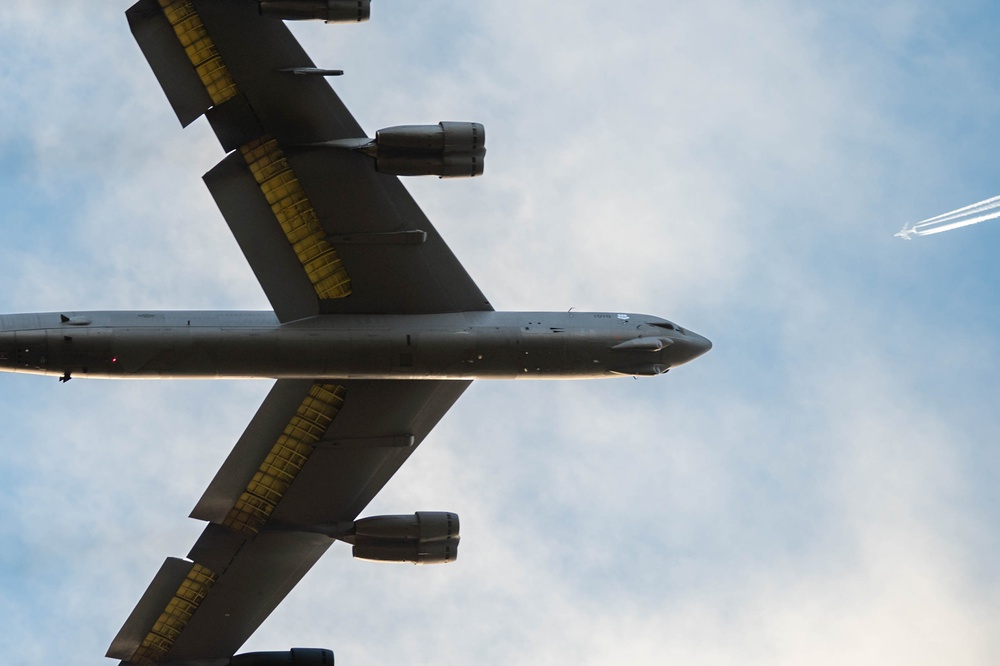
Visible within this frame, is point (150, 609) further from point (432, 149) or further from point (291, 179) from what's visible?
point (432, 149)

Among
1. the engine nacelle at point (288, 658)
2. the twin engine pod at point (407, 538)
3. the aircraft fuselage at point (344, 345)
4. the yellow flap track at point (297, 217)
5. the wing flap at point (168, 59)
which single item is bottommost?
the engine nacelle at point (288, 658)

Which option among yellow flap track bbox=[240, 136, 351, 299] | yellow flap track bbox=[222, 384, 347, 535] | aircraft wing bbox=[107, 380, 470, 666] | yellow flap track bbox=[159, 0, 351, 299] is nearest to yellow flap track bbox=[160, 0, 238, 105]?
yellow flap track bbox=[159, 0, 351, 299]

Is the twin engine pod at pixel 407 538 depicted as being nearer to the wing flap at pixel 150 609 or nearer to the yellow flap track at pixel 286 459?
the yellow flap track at pixel 286 459

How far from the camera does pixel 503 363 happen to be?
32156 mm

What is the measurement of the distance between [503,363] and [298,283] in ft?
16.9

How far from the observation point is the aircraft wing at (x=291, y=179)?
30781mm

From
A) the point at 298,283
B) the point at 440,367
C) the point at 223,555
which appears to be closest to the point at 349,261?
the point at 298,283

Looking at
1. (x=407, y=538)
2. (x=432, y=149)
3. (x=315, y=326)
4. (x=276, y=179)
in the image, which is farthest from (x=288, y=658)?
(x=432, y=149)

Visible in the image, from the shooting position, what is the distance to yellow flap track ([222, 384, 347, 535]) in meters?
33.9

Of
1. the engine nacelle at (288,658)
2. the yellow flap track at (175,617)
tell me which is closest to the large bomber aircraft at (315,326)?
the yellow flap track at (175,617)

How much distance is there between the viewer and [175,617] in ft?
119

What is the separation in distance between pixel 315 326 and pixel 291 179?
3.46 meters

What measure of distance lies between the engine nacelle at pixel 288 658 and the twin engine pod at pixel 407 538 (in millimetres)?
3174

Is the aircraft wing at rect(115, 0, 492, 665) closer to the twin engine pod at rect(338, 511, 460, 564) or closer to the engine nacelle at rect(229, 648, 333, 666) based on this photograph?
the engine nacelle at rect(229, 648, 333, 666)
